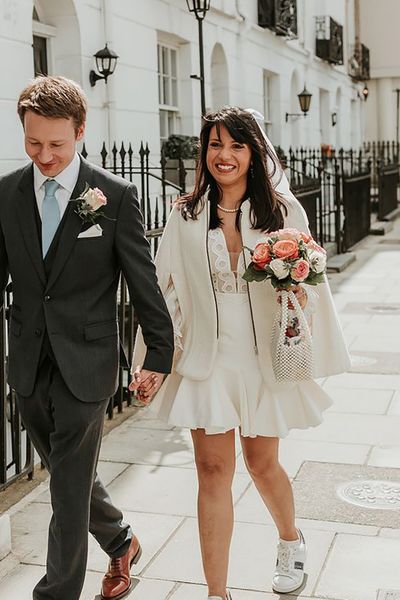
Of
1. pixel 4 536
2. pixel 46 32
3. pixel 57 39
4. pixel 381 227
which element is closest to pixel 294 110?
pixel 381 227

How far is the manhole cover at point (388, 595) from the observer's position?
3.60 meters

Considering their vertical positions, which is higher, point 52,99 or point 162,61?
point 162,61

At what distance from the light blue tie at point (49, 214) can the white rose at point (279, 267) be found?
2.42 ft

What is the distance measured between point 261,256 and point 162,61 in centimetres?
1165

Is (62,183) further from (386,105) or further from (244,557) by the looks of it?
(386,105)

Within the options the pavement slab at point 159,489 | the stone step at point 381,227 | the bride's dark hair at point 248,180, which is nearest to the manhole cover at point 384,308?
the pavement slab at point 159,489

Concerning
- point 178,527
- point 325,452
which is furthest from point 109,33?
point 178,527

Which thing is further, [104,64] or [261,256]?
[104,64]

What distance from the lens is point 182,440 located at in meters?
5.71

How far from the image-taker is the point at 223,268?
3.37 meters

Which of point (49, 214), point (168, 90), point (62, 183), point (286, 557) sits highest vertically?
point (168, 90)

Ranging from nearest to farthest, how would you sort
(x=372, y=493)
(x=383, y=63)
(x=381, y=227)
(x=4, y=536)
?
(x=4, y=536) → (x=372, y=493) → (x=381, y=227) → (x=383, y=63)

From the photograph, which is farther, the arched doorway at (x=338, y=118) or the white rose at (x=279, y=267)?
the arched doorway at (x=338, y=118)

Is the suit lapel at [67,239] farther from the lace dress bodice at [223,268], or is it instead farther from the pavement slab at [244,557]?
the pavement slab at [244,557]
